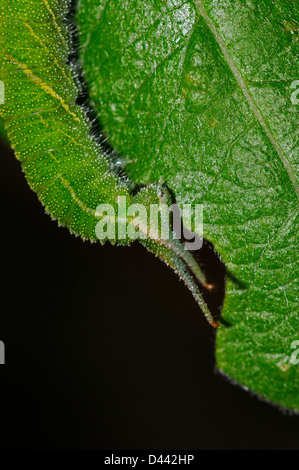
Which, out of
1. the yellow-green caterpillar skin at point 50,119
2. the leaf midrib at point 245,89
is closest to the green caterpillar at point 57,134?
the yellow-green caterpillar skin at point 50,119

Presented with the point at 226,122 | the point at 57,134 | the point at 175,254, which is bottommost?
the point at 175,254

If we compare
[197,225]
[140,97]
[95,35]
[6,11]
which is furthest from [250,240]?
[6,11]

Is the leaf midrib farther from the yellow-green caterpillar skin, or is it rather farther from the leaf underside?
the yellow-green caterpillar skin

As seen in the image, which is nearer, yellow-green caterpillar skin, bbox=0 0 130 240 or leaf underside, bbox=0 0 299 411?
leaf underside, bbox=0 0 299 411

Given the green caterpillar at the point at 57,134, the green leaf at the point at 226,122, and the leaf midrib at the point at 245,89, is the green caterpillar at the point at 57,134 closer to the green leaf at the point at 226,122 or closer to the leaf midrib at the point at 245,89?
the green leaf at the point at 226,122

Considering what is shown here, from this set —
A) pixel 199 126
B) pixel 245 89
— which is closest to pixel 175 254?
pixel 199 126

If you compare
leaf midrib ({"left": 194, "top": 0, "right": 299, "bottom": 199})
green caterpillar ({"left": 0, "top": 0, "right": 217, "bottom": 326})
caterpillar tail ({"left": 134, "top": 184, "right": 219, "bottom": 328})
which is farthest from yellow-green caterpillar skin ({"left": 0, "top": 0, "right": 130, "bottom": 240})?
leaf midrib ({"left": 194, "top": 0, "right": 299, "bottom": 199})

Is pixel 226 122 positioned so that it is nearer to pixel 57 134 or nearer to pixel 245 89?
pixel 245 89
